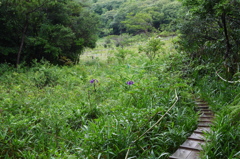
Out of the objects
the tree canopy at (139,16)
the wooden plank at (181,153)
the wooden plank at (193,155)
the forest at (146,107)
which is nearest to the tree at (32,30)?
the forest at (146,107)

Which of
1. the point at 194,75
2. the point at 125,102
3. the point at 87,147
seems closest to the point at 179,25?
the point at 194,75

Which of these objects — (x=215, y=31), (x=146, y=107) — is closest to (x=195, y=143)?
(x=146, y=107)

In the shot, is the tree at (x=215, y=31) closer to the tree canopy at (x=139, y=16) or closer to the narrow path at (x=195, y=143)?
the tree canopy at (x=139, y=16)

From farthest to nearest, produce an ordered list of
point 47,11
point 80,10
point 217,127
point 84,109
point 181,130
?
1. point 80,10
2. point 47,11
3. point 84,109
4. point 181,130
5. point 217,127

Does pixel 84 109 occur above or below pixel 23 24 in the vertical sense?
below

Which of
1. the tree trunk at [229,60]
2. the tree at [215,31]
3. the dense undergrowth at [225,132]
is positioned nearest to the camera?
the dense undergrowth at [225,132]

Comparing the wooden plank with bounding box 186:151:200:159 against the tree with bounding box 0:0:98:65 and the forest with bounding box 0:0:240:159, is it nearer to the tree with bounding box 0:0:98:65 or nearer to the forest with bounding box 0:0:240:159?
the forest with bounding box 0:0:240:159

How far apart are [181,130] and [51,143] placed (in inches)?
83.1

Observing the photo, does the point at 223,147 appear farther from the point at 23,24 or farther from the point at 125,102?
the point at 23,24

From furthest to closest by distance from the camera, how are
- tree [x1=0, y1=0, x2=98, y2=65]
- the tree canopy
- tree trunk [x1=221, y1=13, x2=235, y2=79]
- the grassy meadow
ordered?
the tree canopy, tree [x1=0, y1=0, x2=98, y2=65], tree trunk [x1=221, y1=13, x2=235, y2=79], the grassy meadow

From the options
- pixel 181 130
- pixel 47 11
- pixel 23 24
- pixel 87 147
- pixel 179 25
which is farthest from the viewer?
pixel 47 11

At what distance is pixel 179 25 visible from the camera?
6.37 meters

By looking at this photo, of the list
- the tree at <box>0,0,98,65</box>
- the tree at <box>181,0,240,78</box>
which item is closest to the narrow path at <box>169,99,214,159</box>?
the tree at <box>181,0,240,78</box>

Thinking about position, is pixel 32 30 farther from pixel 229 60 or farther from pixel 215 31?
pixel 229 60
